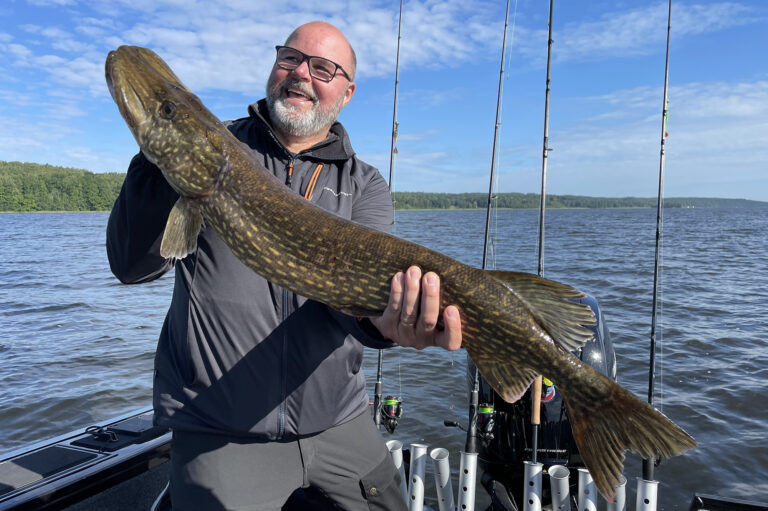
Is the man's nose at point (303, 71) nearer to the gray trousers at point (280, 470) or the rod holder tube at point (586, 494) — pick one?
the gray trousers at point (280, 470)

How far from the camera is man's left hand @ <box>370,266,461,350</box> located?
1995mm

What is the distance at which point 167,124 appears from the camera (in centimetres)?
212

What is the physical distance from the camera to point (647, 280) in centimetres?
1620

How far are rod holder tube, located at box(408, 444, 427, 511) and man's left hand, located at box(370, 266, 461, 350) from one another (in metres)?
1.50

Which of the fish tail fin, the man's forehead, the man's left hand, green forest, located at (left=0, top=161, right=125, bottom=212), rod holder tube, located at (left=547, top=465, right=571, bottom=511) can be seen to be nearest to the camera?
the fish tail fin

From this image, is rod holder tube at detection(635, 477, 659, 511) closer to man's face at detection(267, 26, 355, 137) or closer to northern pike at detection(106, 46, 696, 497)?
northern pike at detection(106, 46, 696, 497)

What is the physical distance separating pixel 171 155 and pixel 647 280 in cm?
1679

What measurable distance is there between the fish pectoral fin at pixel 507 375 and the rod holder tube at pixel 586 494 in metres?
1.39

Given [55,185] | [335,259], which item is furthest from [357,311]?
[55,185]

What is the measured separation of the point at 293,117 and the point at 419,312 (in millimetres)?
1235

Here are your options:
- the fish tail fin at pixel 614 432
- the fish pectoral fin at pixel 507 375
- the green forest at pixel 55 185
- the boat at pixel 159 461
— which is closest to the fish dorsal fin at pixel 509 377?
the fish pectoral fin at pixel 507 375

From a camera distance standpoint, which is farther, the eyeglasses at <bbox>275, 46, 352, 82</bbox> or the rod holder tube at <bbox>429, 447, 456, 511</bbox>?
the rod holder tube at <bbox>429, 447, 456, 511</bbox>

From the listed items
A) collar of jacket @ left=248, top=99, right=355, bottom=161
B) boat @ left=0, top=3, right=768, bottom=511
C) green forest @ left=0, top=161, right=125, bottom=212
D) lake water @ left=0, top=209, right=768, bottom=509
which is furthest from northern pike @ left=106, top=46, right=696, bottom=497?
green forest @ left=0, top=161, right=125, bottom=212

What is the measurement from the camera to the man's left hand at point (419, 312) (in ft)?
6.55
